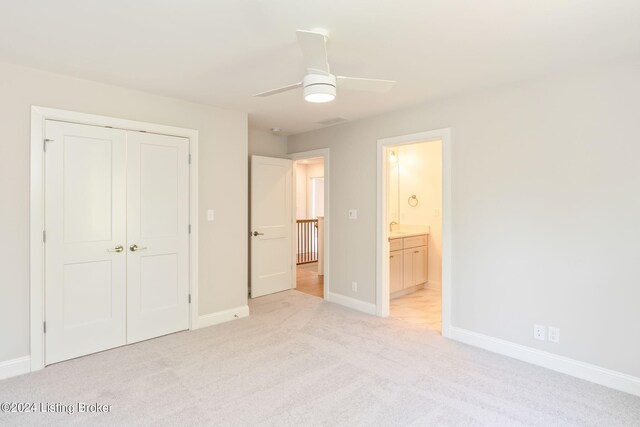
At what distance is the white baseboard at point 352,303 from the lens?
4422 mm

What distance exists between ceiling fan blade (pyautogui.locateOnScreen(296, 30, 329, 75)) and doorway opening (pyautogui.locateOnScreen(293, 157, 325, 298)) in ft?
10.4

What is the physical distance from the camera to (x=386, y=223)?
14.2 feet

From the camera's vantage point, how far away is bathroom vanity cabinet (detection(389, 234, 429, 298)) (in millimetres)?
4953

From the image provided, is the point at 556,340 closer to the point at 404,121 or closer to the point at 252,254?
the point at 404,121

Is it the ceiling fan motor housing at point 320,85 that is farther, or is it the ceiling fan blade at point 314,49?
the ceiling fan motor housing at point 320,85

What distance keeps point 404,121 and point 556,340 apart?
8.55ft

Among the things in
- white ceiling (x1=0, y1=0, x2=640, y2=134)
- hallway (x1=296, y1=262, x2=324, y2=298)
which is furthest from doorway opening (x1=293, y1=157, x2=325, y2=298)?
white ceiling (x1=0, y1=0, x2=640, y2=134)

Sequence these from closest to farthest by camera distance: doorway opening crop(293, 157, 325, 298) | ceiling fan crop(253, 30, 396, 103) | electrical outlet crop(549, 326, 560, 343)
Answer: ceiling fan crop(253, 30, 396, 103)
electrical outlet crop(549, 326, 560, 343)
doorway opening crop(293, 157, 325, 298)

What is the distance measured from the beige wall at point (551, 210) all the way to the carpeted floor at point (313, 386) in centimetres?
43

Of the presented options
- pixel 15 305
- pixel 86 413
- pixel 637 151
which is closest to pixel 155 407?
pixel 86 413

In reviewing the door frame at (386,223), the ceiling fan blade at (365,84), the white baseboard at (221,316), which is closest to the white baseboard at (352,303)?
the door frame at (386,223)

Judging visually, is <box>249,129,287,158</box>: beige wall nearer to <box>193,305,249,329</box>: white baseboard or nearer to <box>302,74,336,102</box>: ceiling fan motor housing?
<box>193,305,249,329</box>: white baseboard

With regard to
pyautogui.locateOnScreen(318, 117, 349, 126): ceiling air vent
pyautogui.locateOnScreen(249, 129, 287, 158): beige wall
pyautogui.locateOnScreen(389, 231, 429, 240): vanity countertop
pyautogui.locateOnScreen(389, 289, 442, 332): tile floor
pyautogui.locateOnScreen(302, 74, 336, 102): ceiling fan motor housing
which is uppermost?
pyautogui.locateOnScreen(318, 117, 349, 126): ceiling air vent

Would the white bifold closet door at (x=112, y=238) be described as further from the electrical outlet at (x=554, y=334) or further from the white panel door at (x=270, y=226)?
the electrical outlet at (x=554, y=334)
